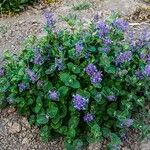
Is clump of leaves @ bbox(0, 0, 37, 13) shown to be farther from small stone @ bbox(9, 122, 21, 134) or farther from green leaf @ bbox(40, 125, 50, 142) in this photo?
green leaf @ bbox(40, 125, 50, 142)

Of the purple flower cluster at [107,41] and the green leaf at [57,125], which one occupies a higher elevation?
the purple flower cluster at [107,41]

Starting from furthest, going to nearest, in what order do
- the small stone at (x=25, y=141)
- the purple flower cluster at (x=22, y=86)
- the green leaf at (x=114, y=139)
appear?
the small stone at (x=25, y=141), the purple flower cluster at (x=22, y=86), the green leaf at (x=114, y=139)

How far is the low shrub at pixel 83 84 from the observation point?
370cm

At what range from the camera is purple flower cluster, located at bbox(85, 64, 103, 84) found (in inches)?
142

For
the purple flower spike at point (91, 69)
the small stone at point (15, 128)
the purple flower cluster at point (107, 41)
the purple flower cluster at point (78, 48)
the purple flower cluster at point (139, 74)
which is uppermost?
the purple flower cluster at point (78, 48)

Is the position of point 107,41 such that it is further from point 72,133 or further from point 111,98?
point 72,133

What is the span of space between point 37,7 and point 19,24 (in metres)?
0.57

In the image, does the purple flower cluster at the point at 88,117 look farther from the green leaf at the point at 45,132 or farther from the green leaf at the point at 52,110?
the green leaf at the point at 45,132

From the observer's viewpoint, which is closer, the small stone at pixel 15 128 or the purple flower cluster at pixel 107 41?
A: the purple flower cluster at pixel 107 41

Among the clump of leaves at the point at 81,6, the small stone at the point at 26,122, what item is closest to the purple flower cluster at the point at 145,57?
the small stone at the point at 26,122

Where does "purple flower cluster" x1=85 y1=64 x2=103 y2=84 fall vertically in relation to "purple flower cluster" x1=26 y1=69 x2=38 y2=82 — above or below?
above

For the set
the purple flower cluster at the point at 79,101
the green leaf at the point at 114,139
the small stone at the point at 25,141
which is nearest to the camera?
the purple flower cluster at the point at 79,101

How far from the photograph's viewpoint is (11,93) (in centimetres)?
398

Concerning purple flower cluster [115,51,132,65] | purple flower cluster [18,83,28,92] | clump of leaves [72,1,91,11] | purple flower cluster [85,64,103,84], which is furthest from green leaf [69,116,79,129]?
clump of leaves [72,1,91,11]
